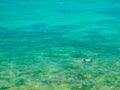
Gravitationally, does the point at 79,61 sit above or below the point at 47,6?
below

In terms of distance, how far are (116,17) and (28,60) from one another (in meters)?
7.75

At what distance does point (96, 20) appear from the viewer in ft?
46.3

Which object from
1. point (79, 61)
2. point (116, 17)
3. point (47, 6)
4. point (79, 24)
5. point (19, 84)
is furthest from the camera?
point (47, 6)

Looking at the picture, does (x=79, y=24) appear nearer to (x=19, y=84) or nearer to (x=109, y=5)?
(x=109, y=5)

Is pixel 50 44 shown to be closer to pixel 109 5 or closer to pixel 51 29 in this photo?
pixel 51 29

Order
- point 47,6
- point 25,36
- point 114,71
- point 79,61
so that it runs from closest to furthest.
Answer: point 114,71 < point 79,61 < point 25,36 < point 47,6

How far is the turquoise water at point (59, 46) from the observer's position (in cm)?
Result: 689

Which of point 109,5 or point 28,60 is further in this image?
point 109,5

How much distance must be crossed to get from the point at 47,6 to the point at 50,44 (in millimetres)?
7402

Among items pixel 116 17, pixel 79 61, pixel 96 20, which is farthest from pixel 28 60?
pixel 116 17

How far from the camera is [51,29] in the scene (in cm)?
1243

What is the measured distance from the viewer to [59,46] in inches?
390

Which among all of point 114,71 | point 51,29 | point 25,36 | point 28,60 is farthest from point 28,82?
point 51,29

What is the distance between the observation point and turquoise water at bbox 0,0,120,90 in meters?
6.89
